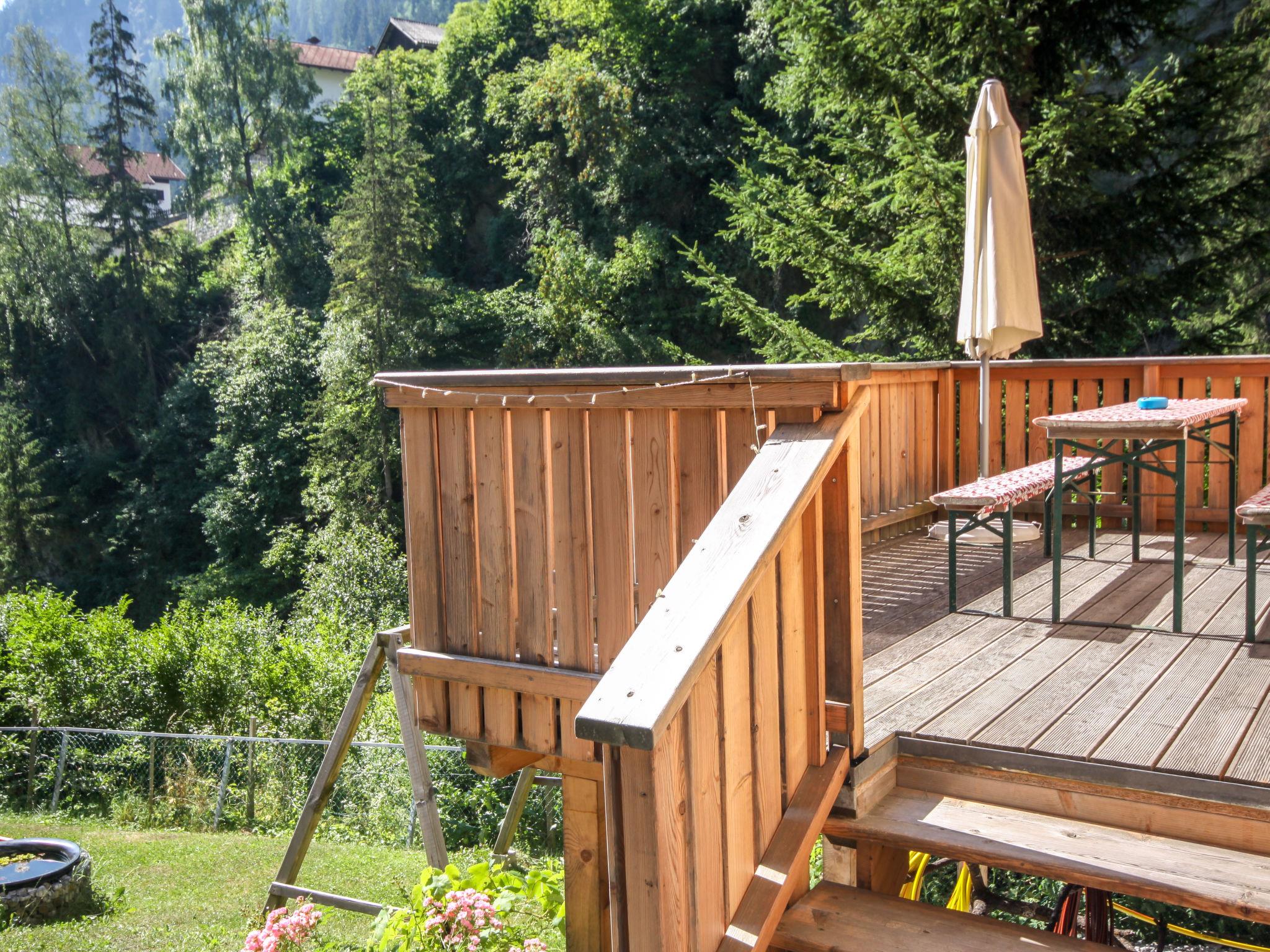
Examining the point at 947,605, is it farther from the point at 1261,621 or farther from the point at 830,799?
the point at 830,799

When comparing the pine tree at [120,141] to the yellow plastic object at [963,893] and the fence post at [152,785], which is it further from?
the yellow plastic object at [963,893]

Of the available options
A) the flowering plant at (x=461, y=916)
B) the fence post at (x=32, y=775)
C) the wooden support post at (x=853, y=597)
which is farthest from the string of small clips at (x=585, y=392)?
the fence post at (x=32, y=775)

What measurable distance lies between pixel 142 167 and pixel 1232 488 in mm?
66352

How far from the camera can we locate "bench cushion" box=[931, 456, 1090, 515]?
460 centimetres

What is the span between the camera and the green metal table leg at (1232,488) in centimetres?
504

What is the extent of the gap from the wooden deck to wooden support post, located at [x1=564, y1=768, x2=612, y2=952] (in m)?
1.03

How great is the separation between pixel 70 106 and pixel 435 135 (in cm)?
1460

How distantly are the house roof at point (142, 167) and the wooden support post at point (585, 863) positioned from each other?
43547 mm

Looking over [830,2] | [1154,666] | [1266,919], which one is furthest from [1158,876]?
[830,2]

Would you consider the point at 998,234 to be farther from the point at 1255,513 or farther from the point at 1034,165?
the point at 1034,165

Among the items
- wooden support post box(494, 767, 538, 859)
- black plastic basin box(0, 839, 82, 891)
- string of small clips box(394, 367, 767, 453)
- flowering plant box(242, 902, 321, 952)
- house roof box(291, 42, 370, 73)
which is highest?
house roof box(291, 42, 370, 73)

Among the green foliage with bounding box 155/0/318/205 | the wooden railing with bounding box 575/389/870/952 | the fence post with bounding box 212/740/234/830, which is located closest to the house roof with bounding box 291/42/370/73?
the green foliage with bounding box 155/0/318/205

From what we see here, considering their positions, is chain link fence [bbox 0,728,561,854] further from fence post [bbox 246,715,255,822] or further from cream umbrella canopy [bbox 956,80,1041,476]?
cream umbrella canopy [bbox 956,80,1041,476]

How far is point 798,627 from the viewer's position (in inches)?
102
